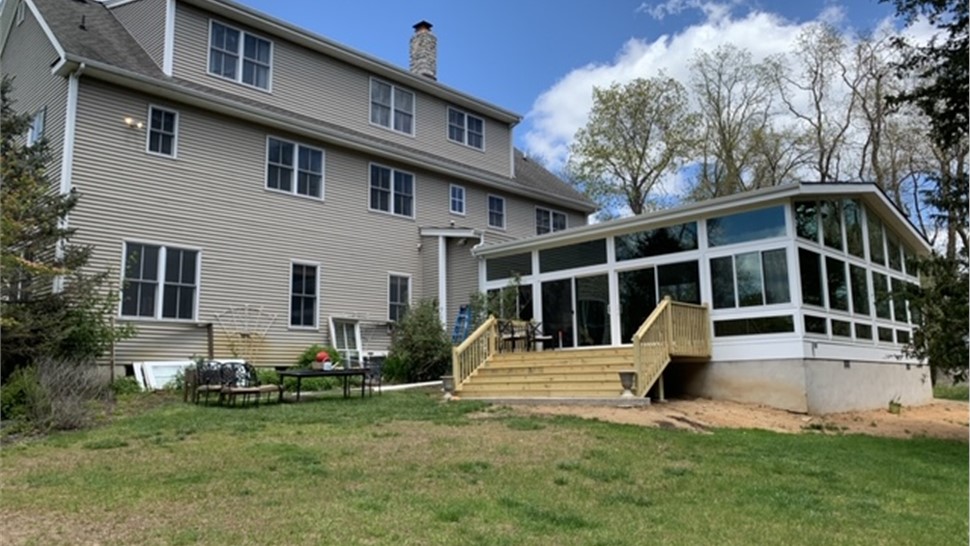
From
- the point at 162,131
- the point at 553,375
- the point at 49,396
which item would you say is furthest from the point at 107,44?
the point at 553,375

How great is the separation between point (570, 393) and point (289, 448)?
6044 millimetres

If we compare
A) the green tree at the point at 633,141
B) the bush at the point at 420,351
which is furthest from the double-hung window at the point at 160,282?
the green tree at the point at 633,141

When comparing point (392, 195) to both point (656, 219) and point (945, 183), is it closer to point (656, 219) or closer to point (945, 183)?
point (656, 219)

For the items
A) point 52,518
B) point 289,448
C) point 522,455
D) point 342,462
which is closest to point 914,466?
point 522,455

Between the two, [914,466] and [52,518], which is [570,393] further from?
[52,518]

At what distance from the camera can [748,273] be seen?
12789 millimetres

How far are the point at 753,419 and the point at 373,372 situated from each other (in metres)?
7.35

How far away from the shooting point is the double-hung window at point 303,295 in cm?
1542

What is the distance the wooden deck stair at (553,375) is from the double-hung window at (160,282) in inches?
234

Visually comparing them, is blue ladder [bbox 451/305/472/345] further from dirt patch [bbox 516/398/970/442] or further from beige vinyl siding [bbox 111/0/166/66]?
beige vinyl siding [bbox 111/0/166/66]

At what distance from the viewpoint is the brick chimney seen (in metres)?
21.1

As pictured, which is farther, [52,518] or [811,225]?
[811,225]

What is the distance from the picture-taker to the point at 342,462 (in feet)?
21.2

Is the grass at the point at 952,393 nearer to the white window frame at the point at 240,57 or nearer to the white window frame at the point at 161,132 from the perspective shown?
the white window frame at the point at 240,57
